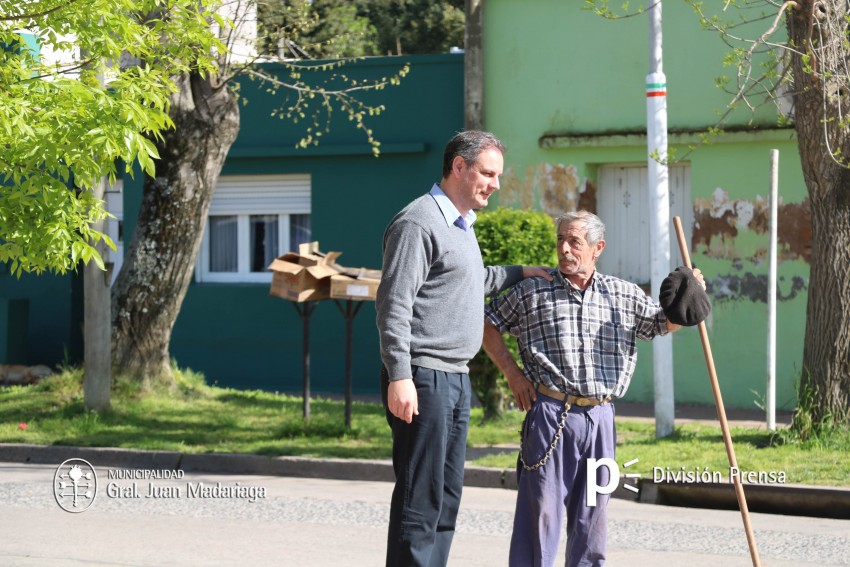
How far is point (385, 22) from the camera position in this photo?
27.0 meters

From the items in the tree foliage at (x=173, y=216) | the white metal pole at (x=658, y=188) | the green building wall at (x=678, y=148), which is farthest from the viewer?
the green building wall at (x=678, y=148)

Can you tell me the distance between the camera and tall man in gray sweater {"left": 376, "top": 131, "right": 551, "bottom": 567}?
4770 millimetres

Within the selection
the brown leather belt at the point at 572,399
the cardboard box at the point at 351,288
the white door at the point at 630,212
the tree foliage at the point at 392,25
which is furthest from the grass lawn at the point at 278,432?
the tree foliage at the point at 392,25

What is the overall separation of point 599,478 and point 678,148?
9.47 metres

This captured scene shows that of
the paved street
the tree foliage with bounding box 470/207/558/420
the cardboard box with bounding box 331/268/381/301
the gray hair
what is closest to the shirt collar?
the gray hair

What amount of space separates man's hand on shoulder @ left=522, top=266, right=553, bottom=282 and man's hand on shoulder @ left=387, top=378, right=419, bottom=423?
95cm

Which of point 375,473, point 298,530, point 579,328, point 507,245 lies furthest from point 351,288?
point 579,328

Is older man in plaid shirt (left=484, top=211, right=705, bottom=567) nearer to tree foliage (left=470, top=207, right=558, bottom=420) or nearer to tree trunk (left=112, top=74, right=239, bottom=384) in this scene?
tree foliage (left=470, top=207, right=558, bottom=420)

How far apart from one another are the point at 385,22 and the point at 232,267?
11808mm

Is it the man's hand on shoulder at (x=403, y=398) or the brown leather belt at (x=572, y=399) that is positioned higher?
the man's hand on shoulder at (x=403, y=398)

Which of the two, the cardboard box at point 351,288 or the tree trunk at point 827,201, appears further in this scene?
the cardboard box at point 351,288

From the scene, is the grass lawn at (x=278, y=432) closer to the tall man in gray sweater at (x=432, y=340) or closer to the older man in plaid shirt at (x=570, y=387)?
the older man in plaid shirt at (x=570, y=387)

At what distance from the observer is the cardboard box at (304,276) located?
11.4m

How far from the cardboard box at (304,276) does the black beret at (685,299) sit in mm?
6435
